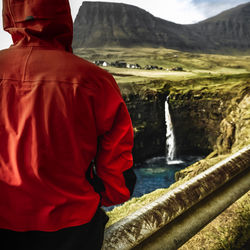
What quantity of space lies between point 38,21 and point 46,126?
0.48 m

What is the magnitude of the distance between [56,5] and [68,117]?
504 millimetres

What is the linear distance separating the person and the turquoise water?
17.4m

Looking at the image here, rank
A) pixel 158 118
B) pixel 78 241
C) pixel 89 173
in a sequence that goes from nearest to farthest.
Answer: pixel 78 241, pixel 89 173, pixel 158 118

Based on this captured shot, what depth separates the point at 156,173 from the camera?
70.5 ft

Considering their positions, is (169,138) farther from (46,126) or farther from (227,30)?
(227,30)

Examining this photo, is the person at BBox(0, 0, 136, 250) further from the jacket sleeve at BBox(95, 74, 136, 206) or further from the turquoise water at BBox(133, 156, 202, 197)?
the turquoise water at BBox(133, 156, 202, 197)

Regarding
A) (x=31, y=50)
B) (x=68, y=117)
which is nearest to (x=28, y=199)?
(x=68, y=117)

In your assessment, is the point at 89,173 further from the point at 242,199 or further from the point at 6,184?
the point at 242,199

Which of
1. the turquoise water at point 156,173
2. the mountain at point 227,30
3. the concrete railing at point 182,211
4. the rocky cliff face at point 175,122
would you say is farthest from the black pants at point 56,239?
the mountain at point 227,30

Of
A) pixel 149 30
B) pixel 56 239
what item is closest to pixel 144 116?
pixel 56 239

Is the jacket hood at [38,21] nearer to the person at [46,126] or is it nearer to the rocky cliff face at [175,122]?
the person at [46,126]

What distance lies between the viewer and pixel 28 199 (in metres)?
0.91

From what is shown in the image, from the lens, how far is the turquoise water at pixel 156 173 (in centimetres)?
1861

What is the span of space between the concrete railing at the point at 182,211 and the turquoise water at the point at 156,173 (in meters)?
16.4
